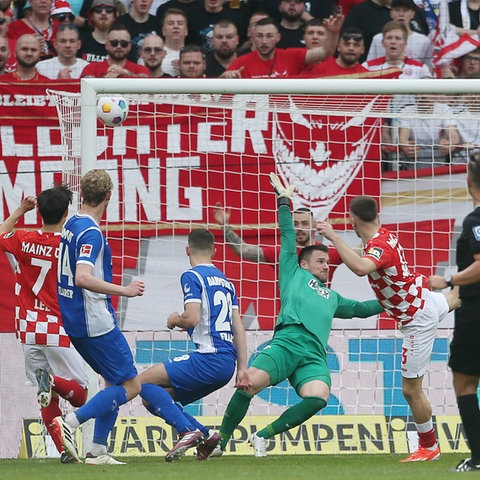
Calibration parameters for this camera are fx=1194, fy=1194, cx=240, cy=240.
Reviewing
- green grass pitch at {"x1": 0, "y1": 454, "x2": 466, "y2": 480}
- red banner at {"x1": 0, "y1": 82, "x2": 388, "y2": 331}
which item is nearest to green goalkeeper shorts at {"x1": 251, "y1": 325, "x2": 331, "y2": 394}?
Answer: green grass pitch at {"x1": 0, "y1": 454, "x2": 466, "y2": 480}

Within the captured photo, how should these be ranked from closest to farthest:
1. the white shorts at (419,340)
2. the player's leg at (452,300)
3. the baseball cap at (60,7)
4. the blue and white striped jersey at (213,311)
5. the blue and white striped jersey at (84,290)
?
the blue and white striped jersey at (84,290), the blue and white striped jersey at (213,311), the white shorts at (419,340), the player's leg at (452,300), the baseball cap at (60,7)

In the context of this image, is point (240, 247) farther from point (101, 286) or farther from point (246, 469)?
point (246, 469)

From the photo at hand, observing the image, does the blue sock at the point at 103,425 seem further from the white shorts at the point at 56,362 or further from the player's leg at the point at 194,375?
the white shorts at the point at 56,362

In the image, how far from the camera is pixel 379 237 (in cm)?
913

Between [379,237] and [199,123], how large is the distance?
131 inches

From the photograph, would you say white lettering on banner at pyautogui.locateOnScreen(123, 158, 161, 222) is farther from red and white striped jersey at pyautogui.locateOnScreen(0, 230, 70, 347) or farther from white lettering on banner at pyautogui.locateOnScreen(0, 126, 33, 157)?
red and white striped jersey at pyautogui.locateOnScreen(0, 230, 70, 347)

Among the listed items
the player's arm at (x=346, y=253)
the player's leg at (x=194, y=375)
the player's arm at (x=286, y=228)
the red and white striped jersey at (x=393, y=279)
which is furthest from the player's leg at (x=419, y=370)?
the player's leg at (x=194, y=375)

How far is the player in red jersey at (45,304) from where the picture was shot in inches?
370

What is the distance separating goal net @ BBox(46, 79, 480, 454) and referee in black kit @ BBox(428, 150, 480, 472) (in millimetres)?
3662

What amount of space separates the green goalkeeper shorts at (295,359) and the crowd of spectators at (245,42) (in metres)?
3.13

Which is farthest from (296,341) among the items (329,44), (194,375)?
(329,44)

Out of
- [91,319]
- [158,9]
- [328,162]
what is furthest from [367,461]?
Answer: [158,9]

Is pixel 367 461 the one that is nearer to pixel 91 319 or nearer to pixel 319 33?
pixel 91 319

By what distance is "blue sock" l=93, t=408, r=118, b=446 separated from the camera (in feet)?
28.1
